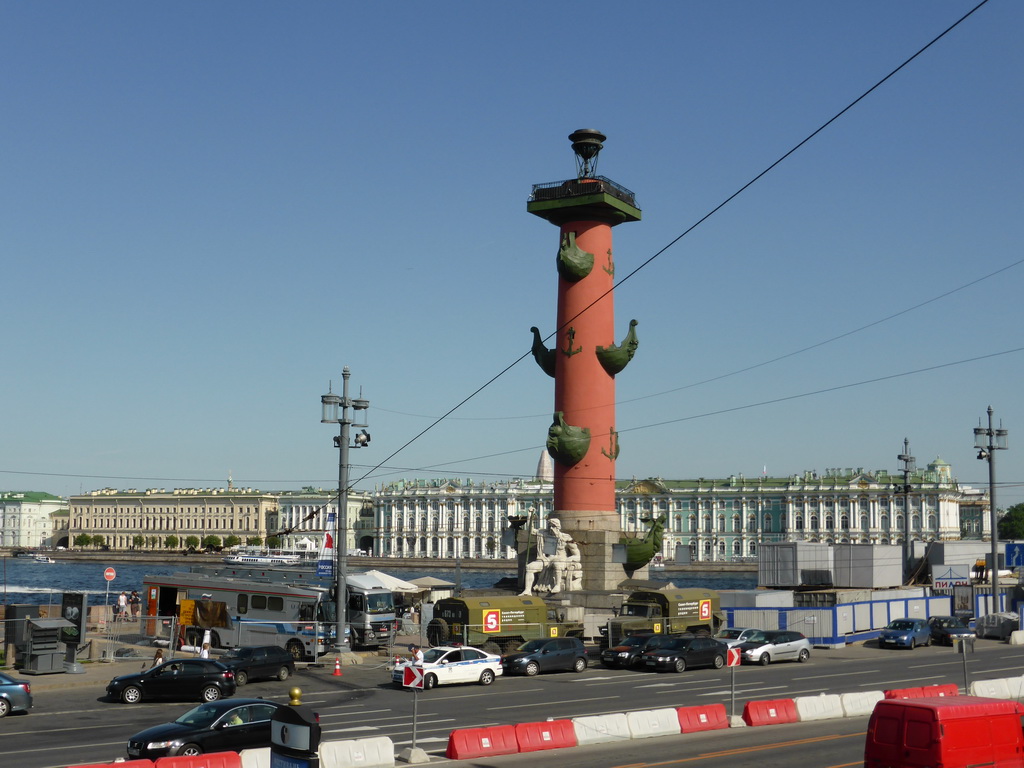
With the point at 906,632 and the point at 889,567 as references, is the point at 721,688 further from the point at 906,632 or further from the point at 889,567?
the point at 889,567

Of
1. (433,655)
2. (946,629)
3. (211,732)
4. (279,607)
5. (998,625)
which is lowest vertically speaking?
(998,625)

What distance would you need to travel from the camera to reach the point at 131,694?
86.9 feet

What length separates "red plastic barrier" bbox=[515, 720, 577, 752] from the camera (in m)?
19.5

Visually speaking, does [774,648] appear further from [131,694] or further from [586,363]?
[131,694]

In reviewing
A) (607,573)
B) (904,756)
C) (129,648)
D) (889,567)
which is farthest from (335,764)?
(889,567)

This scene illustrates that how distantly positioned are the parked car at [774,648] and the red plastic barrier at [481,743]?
57.4 ft

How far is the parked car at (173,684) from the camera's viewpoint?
1043 inches

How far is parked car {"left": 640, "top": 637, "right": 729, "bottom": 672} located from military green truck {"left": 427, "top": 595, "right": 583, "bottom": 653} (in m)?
4.82

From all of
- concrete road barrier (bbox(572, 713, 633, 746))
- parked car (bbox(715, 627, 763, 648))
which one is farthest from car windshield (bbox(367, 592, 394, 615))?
concrete road barrier (bbox(572, 713, 633, 746))

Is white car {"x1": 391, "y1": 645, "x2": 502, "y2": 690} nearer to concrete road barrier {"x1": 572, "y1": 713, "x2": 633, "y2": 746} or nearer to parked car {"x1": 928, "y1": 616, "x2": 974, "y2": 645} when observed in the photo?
concrete road barrier {"x1": 572, "y1": 713, "x2": 633, "y2": 746}

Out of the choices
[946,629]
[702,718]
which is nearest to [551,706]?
[702,718]

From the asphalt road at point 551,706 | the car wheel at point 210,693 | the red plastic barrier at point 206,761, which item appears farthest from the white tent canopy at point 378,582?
the red plastic barrier at point 206,761

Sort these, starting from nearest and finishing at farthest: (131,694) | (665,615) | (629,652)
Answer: (131,694) < (629,652) < (665,615)

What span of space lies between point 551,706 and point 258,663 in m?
8.57
